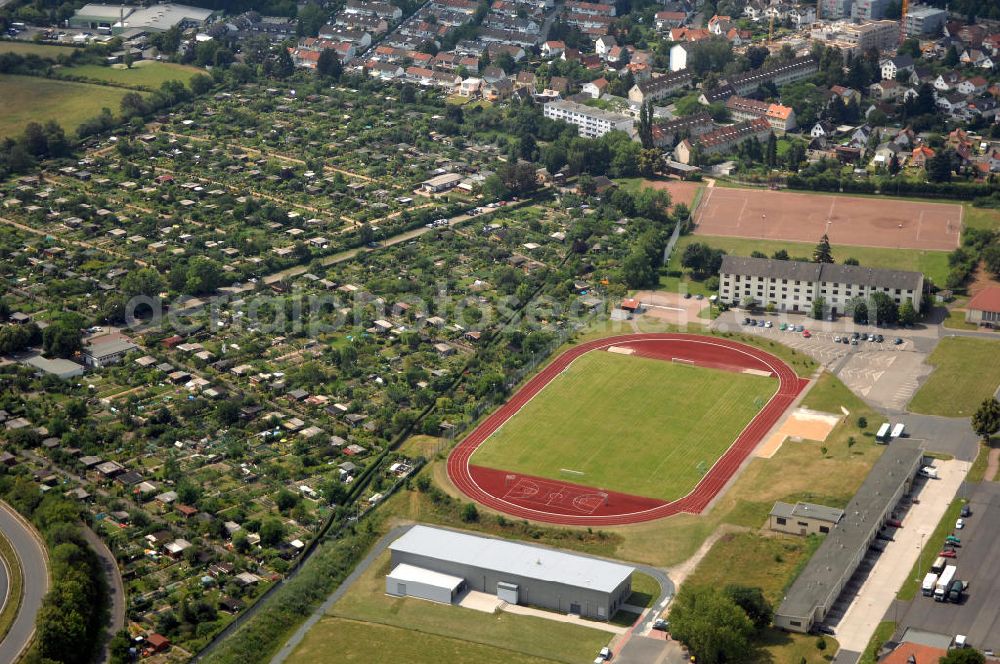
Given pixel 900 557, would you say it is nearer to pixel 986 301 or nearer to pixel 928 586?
pixel 928 586

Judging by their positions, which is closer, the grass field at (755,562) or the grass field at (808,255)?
the grass field at (755,562)

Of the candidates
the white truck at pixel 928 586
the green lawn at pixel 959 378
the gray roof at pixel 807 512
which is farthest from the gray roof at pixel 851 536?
the green lawn at pixel 959 378

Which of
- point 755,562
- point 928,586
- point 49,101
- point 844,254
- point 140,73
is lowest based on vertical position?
point 755,562

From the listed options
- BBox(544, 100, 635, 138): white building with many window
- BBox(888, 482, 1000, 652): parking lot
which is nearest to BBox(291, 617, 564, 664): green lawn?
BBox(888, 482, 1000, 652): parking lot

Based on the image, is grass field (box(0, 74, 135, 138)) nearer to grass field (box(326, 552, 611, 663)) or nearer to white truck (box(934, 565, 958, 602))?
grass field (box(326, 552, 611, 663))

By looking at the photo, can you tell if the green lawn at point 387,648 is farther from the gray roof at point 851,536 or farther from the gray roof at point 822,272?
the gray roof at point 822,272

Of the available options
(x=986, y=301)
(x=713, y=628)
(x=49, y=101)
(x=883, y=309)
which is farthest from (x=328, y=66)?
(x=713, y=628)
